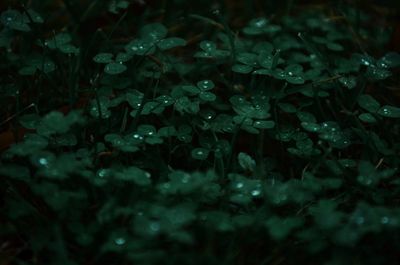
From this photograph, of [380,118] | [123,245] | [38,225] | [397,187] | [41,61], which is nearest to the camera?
[123,245]

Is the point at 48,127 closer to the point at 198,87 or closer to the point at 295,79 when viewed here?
the point at 198,87

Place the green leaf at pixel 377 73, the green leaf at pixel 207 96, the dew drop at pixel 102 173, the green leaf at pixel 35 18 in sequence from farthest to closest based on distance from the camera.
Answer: the green leaf at pixel 35 18 < the green leaf at pixel 377 73 < the green leaf at pixel 207 96 < the dew drop at pixel 102 173

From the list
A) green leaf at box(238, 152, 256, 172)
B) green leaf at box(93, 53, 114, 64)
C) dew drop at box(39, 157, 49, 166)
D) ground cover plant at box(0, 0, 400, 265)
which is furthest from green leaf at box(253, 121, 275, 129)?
dew drop at box(39, 157, 49, 166)

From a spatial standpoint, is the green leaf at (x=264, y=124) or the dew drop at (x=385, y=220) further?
the green leaf at (x=264, y=124)

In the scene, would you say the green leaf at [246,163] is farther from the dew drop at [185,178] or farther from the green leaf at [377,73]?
the green leaf at [377,73]

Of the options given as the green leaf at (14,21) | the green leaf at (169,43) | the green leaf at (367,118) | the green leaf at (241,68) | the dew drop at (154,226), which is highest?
the green leaf at (14,21)

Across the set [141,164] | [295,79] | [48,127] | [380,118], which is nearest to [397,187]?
[380,118]

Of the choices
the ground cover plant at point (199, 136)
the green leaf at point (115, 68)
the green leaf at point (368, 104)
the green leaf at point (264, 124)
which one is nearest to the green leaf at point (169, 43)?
the ground cover plant at point (199, 136)

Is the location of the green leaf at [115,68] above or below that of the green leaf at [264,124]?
above
